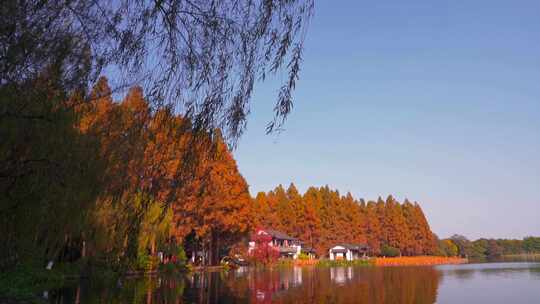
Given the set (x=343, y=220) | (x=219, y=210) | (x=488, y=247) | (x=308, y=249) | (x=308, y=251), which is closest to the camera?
(x=219, y=210)

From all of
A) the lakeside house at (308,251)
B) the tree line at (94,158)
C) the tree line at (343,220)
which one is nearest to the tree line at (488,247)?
the tree line at (343,220)

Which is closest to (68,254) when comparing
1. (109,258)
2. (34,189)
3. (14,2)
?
(109,258)

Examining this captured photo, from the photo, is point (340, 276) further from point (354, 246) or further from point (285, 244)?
point (354, 246)

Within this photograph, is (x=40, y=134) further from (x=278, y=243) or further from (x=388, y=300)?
(x=278, y=243)

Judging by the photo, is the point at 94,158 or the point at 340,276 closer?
the point at 94,158

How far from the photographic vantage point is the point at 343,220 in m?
80.7

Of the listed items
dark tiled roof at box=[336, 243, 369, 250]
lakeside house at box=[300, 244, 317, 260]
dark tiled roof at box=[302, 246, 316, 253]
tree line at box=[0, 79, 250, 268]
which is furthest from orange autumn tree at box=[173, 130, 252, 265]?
dark tiled roof at box=[336, 243, 369, 250]

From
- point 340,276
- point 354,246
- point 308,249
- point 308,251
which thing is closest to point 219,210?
point 340,276

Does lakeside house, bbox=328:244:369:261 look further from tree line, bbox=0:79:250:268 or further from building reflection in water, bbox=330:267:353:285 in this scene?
tree line, bbox=0:79:250:268

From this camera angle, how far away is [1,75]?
5.87 meters

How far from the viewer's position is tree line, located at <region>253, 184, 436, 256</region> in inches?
2975

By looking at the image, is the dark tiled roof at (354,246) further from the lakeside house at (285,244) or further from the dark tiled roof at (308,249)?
the lakeside house at (285,244)

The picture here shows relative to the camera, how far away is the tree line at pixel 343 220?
75.6 metres

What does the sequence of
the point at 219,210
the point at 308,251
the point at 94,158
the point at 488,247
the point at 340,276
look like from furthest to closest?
1. the point at 488,247
2. the point at 308,251
3. the point at 219,210
4. the point at 340,276
5. the point at 94,158
